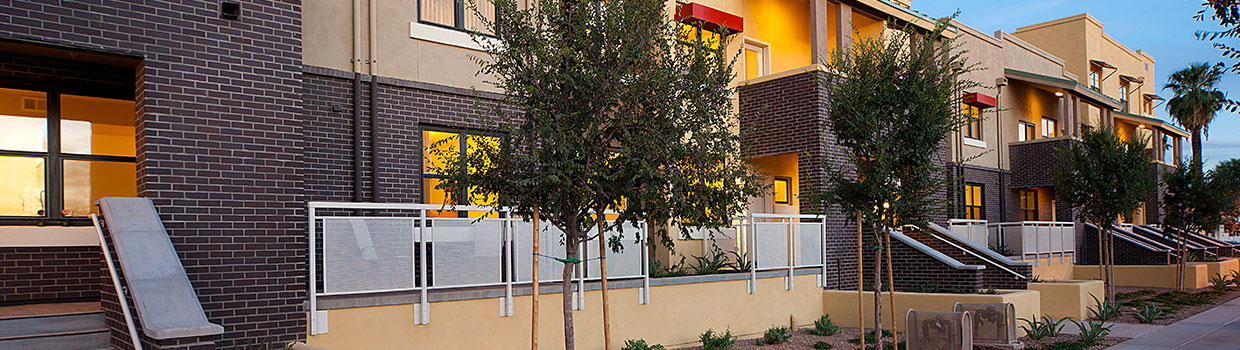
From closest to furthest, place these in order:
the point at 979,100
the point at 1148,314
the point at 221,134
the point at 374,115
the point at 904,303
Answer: the point at 221,134, the point at 374,115, the point at 904,303, the point at 1148,314, the point at 979,100

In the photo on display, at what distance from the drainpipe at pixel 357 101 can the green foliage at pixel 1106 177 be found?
56.5ft

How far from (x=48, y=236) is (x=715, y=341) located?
28.7ft

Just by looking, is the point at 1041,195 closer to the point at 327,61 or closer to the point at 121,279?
the point at 327,61

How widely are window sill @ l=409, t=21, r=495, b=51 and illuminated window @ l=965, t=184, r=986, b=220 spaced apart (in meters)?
18.2

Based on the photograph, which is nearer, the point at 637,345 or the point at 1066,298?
the point at 637,345

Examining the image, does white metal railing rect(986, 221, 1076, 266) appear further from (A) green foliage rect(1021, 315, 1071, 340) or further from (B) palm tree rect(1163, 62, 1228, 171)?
(B) palm tree rect(1163, 62, 1228, 171)

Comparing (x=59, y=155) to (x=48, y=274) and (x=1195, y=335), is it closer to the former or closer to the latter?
(x=48, y=274)

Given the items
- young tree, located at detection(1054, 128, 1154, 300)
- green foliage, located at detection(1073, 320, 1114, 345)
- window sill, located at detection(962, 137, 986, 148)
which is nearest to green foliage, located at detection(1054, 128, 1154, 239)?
young tree, located at detection(1054, 128, 1154, 300)

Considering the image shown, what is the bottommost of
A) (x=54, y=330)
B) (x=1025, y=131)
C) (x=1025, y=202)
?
(x=54, y=330)

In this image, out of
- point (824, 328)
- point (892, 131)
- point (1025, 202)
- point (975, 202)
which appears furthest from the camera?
point (1025, 202)

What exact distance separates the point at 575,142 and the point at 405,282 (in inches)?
129

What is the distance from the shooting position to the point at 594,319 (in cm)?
1228

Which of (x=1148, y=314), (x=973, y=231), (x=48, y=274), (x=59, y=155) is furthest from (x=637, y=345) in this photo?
(x=973, y=231)

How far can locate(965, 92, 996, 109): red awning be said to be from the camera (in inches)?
985
